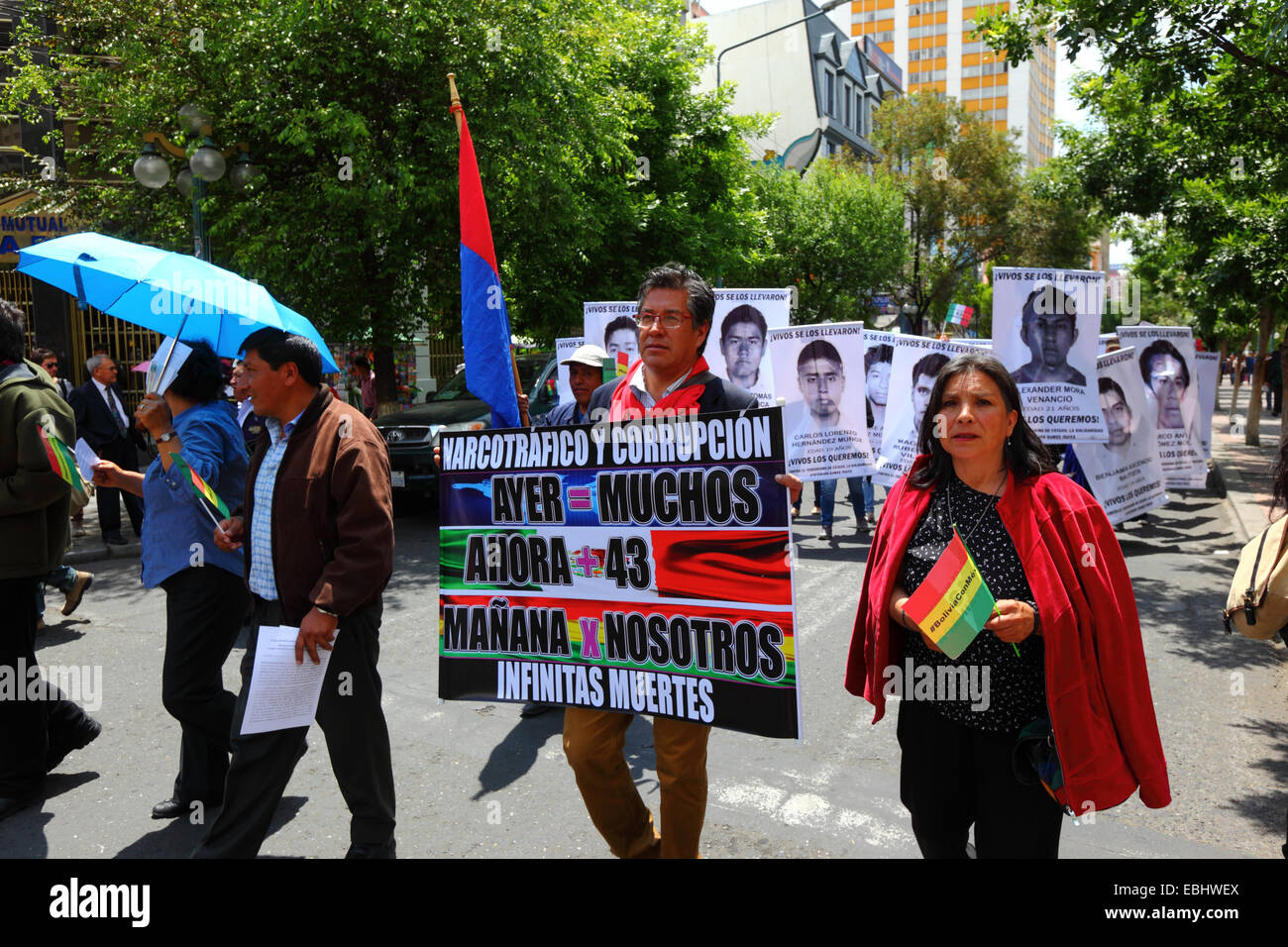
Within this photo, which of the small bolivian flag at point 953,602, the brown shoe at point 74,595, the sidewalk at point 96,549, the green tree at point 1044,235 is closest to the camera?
the small bolivian flag at point 953,602

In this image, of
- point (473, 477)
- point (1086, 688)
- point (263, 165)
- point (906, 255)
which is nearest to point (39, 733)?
point (473, 477)

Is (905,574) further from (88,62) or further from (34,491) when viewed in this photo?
(88,62)

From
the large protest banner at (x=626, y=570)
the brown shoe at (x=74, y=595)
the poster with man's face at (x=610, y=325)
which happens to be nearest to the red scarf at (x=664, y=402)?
the large protest banner at (x=626, y=570)

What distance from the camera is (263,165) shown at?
13.0m

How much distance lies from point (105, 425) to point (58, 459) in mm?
7120

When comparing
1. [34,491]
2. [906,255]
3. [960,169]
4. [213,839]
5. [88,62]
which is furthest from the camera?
[960,169]

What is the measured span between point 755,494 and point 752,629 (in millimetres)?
400

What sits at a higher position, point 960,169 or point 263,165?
point 960,169

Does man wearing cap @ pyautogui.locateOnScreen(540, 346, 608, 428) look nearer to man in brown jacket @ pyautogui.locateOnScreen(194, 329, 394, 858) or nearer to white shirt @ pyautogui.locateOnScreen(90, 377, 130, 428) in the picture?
man in brown jacket @ pyautogui.locateOnScreen(194, 329, 394, 858)

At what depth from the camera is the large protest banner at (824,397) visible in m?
9.81

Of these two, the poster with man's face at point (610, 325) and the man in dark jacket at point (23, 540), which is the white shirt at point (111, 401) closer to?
the poster with man's face at point (610, 325)

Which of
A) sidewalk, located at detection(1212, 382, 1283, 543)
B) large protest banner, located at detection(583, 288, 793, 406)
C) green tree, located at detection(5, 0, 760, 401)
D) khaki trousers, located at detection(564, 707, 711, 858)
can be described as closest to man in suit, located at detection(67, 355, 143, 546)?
green tree, located at detection(5, 0, 760, 401)

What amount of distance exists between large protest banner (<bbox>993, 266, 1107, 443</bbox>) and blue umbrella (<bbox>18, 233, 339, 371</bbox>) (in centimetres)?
584

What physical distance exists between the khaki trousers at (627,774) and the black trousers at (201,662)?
171 cm
